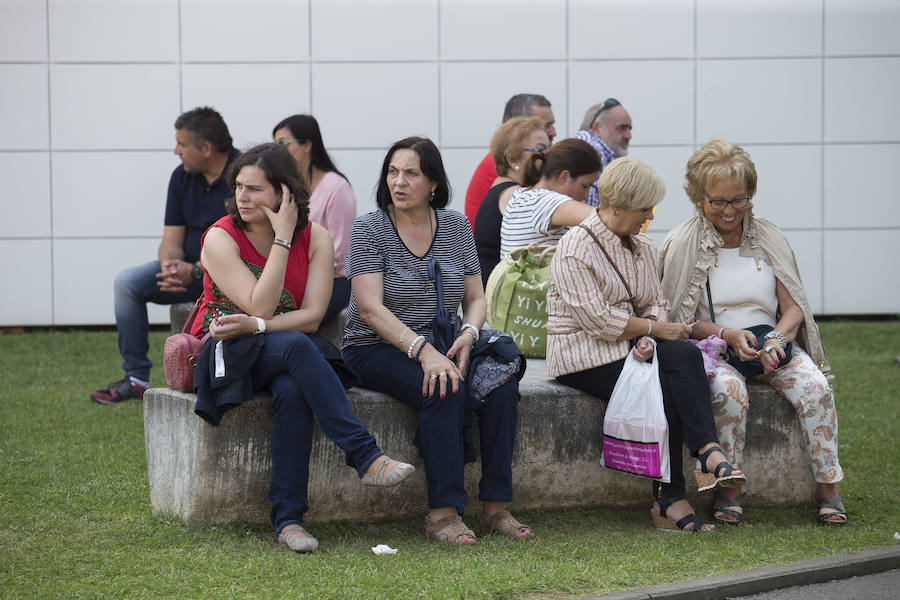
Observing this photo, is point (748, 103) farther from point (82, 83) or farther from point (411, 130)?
point (82, 83)

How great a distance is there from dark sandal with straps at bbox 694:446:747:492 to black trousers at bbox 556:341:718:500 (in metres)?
0.05

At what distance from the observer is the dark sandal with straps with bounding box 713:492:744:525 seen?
472 cm

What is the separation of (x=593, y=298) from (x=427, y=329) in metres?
0.71

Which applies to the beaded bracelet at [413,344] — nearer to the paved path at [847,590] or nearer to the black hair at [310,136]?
the paved path at [847,590]

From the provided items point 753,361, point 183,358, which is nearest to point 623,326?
point 753,361

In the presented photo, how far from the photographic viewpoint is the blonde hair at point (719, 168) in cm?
493

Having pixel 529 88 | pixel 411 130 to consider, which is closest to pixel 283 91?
pixel 411 130

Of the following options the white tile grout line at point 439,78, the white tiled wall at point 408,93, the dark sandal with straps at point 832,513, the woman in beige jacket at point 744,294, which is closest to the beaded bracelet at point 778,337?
the woman in beige jacket at point 744,294

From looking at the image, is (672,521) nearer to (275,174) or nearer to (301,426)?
(301,426)

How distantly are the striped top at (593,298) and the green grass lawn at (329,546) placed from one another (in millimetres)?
705

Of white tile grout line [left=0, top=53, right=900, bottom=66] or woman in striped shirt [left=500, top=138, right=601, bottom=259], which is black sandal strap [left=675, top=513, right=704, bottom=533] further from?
white tile grout line [left=0, top=53, right=900, bottom=66]

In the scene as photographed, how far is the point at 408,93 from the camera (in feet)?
33.5

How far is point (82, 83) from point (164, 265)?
379cm

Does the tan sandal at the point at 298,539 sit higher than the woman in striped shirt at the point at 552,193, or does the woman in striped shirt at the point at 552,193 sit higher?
the woman in striped shirt at the point at 552,193
